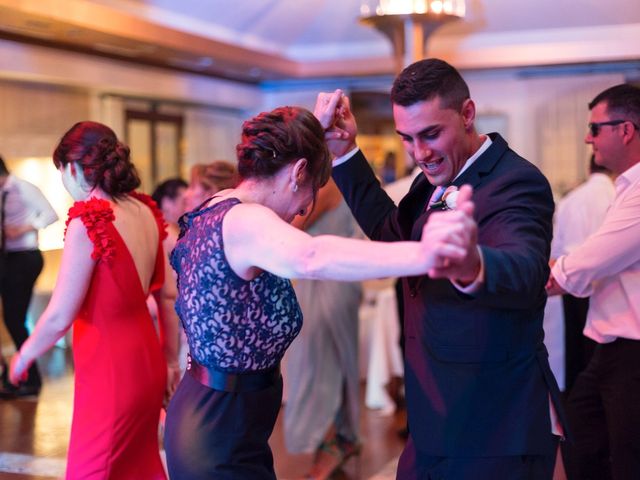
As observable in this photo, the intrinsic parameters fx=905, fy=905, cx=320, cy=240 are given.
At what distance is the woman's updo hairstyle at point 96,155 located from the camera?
9.68 feet

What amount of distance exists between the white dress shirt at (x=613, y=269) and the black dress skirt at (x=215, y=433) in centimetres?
125

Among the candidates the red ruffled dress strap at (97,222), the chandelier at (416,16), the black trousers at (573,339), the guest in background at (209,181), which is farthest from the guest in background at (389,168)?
the red ruffled dress strap at (97,222)

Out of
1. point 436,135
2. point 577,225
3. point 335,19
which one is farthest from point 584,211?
point 335,19

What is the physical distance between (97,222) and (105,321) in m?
0.33

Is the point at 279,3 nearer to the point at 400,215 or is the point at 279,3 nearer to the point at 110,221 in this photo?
the point at 110,221

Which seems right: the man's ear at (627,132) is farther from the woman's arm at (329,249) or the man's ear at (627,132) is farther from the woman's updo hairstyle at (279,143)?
the woman's arm at (329,249)

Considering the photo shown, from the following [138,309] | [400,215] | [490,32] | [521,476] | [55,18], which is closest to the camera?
[521,476]

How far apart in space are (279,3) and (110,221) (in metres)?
7.19

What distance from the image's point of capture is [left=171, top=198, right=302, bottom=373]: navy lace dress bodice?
6.26 feet

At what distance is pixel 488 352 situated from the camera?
1.92 meters

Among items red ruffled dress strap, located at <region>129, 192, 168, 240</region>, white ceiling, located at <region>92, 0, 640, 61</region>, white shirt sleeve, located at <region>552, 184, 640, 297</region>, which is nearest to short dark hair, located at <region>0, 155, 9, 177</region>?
white ceiling, located at <region>92, 0, 640, 61</region>

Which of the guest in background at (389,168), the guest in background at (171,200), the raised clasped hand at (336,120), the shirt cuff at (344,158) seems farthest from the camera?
the guest in background at (389,168)

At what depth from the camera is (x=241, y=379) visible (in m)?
2.02

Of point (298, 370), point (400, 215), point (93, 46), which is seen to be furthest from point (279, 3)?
point (400, 215)
